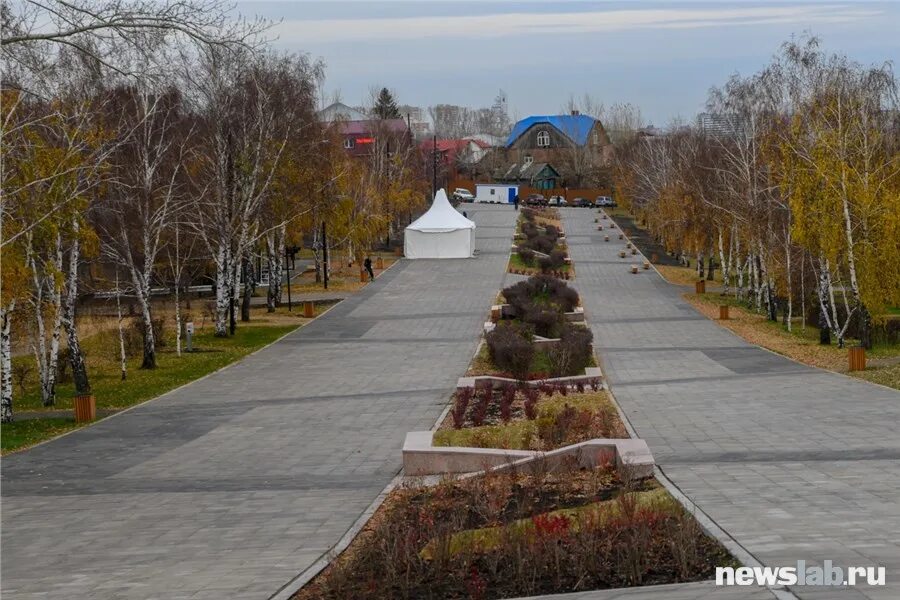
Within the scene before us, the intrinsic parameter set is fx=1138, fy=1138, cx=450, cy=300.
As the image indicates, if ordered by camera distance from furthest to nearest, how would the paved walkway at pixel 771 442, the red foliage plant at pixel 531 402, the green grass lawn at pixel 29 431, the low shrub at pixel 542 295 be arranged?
the low shrub at pixel 542 295, the green grass lawn at pixel 29 431, the red foliage plant at pixel 531 402, the paved walkway at pixel 771 442

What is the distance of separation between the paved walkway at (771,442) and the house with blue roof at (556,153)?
285 feet

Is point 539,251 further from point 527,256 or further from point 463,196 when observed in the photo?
point 463,196

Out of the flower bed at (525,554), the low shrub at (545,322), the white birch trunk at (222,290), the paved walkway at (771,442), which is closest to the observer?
the flower bed at (525,554)

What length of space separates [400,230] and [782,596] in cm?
7295

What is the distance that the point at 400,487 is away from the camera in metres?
12.5

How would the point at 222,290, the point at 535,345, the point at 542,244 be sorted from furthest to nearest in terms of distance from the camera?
the point at 542,244, the point at 222,290, the point at 535,345

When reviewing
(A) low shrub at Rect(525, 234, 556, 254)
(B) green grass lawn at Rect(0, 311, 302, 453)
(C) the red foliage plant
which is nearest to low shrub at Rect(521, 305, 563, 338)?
(B) green grass lawn at Rect(0, 311, 302, 453)

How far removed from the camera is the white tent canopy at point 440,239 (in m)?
55.2

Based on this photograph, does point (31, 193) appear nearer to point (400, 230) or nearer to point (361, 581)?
point (361, 581)

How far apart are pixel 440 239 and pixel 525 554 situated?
1865 inches

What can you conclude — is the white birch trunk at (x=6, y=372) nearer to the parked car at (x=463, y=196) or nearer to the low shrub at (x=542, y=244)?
the low shrub at (x=542, y=244)

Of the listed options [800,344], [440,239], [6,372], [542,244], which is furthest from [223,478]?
[542,244]

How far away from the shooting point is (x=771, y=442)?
1401 centimetres

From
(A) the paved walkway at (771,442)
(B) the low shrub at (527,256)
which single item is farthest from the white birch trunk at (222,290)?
(B) the low shrub at (527,256)
